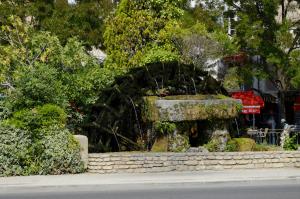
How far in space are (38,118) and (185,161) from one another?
4.66 metres

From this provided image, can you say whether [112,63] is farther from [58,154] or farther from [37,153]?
[58,154]

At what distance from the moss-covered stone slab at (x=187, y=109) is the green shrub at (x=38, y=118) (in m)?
2.91

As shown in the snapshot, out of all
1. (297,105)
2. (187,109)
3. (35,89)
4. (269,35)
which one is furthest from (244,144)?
(297,105)

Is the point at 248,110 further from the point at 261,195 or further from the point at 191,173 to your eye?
the point at 261,195

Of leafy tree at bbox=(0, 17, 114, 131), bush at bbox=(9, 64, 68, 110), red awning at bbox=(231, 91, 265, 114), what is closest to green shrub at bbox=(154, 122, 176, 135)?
leafy tree at bbox=(0, 17, 114, 131)

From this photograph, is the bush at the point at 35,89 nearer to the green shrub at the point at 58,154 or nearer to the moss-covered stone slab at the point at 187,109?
the green shrub at the point at 58,154

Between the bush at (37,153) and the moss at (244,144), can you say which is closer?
the bush at (37,153)

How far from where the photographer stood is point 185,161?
59.9ft

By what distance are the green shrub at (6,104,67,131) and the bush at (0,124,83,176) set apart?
228 mm

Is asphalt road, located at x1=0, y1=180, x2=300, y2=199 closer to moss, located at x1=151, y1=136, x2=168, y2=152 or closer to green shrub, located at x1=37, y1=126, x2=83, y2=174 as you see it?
green shrub, located at x1=37, y1=126, x2=83, y2=174

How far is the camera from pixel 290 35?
89.6 ft

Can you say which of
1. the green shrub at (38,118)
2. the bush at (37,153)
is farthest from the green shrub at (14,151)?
the green shrub at (38,118)

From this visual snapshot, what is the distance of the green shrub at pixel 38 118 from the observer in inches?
718

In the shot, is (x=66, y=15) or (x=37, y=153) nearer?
(x=37, y=153)
